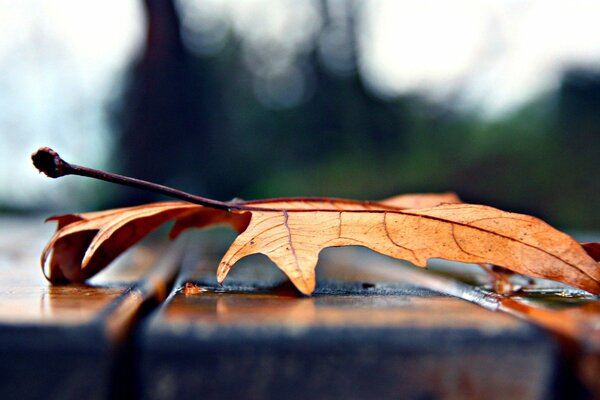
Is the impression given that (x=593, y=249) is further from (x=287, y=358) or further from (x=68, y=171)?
(x=68, y=171)

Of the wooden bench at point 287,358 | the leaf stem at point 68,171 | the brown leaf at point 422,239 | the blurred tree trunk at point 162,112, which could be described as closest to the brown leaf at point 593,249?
the brown leaf at point 422,239

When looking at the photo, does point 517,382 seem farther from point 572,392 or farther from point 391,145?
point 391,145

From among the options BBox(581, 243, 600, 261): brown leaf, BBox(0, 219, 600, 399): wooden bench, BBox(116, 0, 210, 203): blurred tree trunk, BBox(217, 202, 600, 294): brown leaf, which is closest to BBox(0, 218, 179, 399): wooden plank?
BBox(0, 219, 600, 399): wooden bench

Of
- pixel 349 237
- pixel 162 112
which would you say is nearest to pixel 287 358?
pixel 349 237

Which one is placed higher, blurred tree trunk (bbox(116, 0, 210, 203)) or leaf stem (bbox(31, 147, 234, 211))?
blurred tree trunk (bbox(116, 0, 210, 203))

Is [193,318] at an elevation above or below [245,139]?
below

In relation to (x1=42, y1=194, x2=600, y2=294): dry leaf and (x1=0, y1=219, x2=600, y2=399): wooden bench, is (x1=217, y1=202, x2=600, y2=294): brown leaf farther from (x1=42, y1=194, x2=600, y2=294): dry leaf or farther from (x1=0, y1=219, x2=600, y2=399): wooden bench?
(x1=0, y1=219, x2=600, y2=399): wooden bench

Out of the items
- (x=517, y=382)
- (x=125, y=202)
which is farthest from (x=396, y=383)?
(x=125, y=202)

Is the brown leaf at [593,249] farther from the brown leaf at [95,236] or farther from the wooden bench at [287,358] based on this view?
the brown leaf at [95,236]
